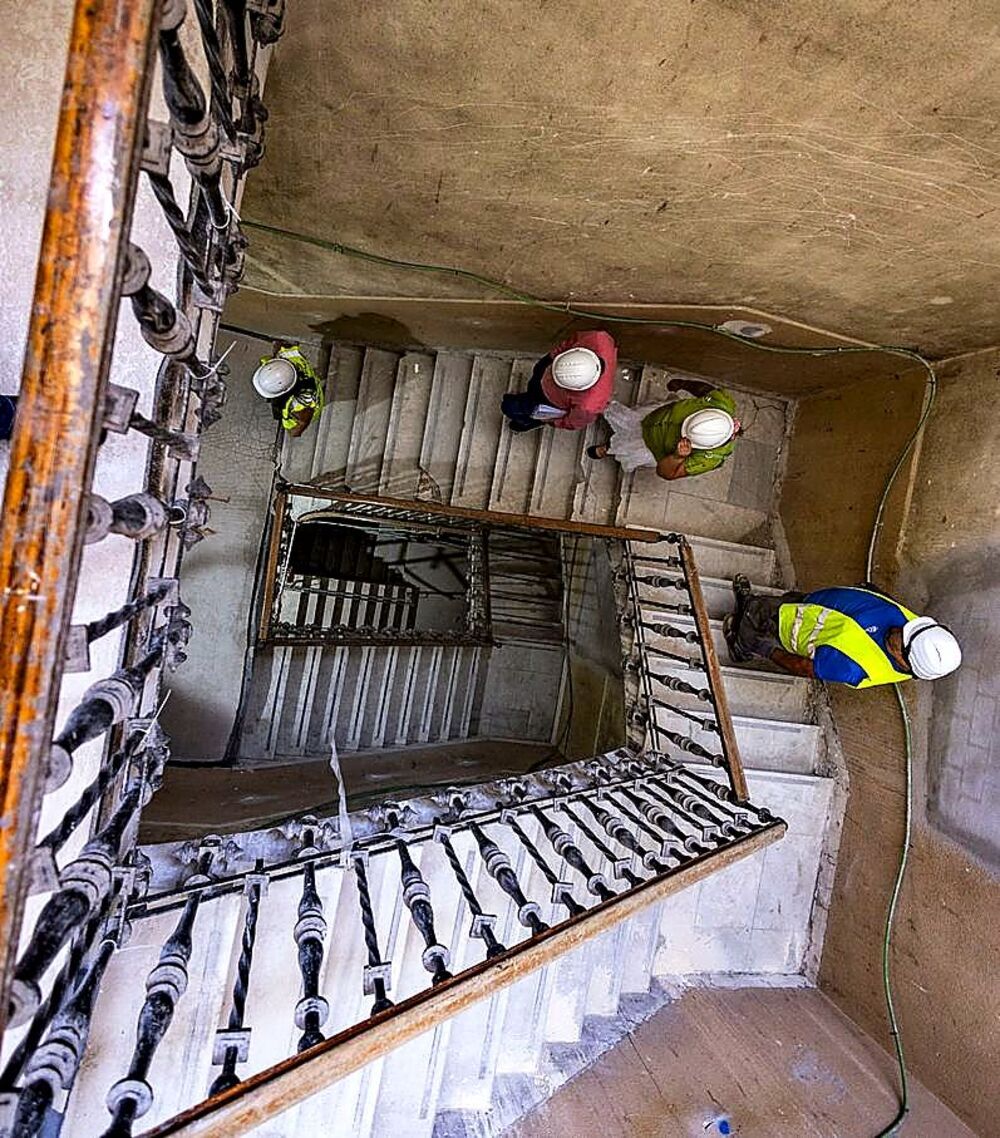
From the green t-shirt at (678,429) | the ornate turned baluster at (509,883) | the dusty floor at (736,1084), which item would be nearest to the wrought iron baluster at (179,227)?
the ornate turned baluster at (509,883)

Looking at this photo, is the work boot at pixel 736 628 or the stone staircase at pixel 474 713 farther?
the work boot at pixel 736 628

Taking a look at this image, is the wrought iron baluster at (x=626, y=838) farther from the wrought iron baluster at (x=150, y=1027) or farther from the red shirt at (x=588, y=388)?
the red shirt at (x=588, y=388)

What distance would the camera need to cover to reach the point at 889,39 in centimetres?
161

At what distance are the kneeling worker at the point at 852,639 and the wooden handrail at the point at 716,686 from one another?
806mm

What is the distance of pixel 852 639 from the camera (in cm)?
342

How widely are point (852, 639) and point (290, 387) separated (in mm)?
3493

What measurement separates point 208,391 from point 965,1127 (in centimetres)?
468

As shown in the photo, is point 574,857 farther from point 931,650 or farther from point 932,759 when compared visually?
point 932,759

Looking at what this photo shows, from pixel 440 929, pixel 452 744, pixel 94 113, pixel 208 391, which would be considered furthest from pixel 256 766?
pixel 94 113

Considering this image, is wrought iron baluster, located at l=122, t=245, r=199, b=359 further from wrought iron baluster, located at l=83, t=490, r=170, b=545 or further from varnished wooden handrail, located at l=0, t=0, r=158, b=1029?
wrought iron baluster, located at l=83, t=490, r=170, b=545

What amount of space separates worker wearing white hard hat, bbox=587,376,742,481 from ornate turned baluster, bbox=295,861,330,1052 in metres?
2.86

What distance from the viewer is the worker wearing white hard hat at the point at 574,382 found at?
326cm

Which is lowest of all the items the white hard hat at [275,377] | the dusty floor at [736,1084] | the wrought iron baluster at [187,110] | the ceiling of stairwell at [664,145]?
the dusty floor at [736,1084]

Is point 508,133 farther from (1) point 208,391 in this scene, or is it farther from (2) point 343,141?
(1) point 208,391
